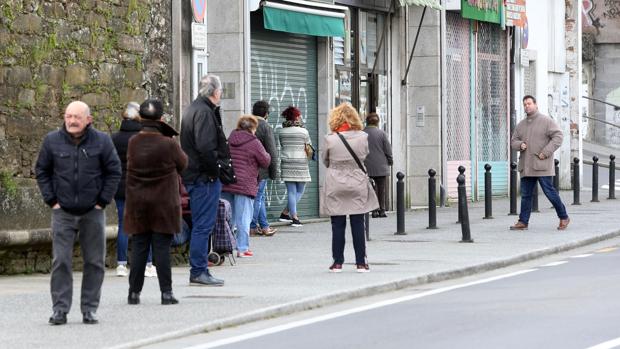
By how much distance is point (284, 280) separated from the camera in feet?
51.7

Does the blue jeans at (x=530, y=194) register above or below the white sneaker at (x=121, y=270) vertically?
above

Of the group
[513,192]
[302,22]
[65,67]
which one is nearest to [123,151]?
[65,67]

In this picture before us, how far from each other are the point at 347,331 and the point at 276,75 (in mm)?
14276

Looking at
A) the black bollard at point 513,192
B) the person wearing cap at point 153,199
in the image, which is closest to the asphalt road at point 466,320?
the person wearing cap at point 153,199

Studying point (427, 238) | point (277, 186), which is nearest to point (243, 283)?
point (427, 238)

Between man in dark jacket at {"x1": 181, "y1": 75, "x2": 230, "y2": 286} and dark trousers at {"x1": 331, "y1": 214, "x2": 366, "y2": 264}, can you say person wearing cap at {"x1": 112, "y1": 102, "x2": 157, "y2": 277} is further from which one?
dark trousers at {"x1": 331, "y1": 214, "x2": 366, "y2": 264}

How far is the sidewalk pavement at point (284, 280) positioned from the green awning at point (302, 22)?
2.95m

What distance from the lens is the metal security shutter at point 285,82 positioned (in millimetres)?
25281

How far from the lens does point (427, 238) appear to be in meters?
22.2

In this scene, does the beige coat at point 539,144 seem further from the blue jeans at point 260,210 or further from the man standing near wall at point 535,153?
the blue jeans at point 260,210

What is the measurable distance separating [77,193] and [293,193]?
1237 cm

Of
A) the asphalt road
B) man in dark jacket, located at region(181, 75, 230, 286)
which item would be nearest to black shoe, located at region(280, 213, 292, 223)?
the asphalt road

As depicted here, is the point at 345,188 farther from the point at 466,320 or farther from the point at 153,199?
the point at 466,320

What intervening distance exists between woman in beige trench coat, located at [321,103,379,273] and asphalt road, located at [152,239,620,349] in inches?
47.1
